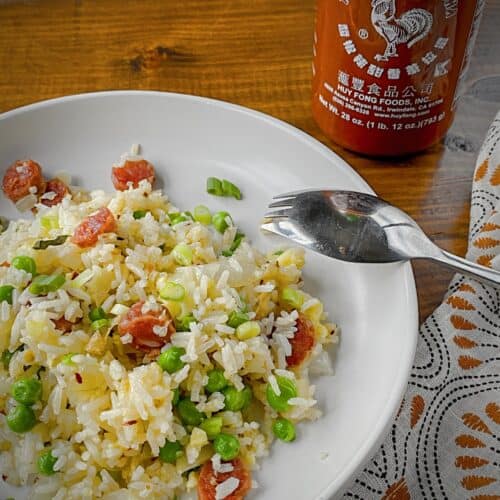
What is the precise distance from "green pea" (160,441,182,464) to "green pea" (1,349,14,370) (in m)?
0.34

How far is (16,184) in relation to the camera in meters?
1.76

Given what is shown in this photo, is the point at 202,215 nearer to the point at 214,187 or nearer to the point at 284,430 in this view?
the point at 214,187

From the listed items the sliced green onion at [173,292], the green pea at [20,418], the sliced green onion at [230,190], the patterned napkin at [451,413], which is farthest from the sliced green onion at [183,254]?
the patterned napkin at [451,413]

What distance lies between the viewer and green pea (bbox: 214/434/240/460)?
1.32 meters

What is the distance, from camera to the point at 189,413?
4.48 feet

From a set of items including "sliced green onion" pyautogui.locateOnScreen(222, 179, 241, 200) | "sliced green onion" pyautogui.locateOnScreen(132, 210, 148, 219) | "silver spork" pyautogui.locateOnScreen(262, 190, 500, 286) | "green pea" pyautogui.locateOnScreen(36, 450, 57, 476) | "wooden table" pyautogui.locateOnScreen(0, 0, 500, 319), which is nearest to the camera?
"green pea" pyautogui.locateOnScreen(36, 450, 57, 476)

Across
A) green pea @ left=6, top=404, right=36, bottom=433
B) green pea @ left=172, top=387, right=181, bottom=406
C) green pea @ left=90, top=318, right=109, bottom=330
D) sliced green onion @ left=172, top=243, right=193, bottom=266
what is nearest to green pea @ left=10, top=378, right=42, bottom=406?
green pea @ left=6, top=404, right=36, bottom=433

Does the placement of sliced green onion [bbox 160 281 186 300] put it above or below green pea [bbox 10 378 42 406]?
above

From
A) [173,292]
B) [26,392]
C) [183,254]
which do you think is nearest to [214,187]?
[183,254]

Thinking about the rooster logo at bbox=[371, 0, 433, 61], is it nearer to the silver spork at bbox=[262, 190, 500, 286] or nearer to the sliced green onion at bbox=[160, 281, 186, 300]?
the silver spork at bbox=[262, 190, 500, 286]

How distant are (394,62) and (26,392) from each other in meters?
1.03

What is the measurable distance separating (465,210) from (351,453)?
2.53 feet

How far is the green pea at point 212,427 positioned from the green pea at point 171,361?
0.36 ft

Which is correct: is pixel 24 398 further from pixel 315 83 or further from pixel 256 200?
pixel 315 83
